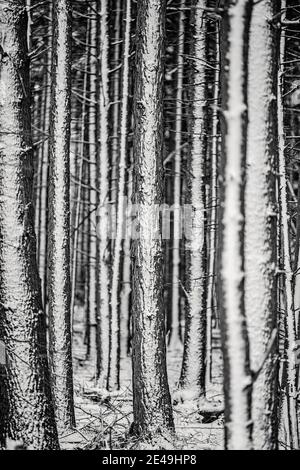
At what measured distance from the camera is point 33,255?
4871mm

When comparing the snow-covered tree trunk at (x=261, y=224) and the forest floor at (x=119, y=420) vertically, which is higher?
the snow-covered tree trunk at (x=261, y=224)

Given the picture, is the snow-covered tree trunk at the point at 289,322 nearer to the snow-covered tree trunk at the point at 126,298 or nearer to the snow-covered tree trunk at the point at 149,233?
the snow-covered tree trunk at the point at 149,233

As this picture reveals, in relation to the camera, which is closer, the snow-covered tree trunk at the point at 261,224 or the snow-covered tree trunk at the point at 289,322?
the snow-covered tree trunk at the point at 261,224

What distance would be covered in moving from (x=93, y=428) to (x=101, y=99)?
20.9 ft

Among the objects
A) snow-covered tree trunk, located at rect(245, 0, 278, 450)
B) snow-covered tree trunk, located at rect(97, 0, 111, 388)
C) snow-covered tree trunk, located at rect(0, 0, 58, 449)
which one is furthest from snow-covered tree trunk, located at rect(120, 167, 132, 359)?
snow-covered tree trunk, located at rect(245, 0, 278, 450)

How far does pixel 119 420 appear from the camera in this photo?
6.26 metres

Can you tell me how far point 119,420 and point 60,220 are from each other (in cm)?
286

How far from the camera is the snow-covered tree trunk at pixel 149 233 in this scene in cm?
546

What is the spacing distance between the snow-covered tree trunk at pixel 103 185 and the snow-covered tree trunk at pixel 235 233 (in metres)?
6.05

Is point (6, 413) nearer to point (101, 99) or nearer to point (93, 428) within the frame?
point (93, 428)

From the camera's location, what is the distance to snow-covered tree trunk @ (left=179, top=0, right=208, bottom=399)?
829cm

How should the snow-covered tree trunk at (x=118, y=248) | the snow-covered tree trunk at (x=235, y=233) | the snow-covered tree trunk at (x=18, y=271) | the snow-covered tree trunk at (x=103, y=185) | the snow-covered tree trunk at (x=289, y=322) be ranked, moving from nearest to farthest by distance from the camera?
the snow-covered tree trunk at (x=235, y=233), the snow-covered tree trunk at (x=18, y=271), the snow-covered tree trunk at (x=289, y=322), the snow-covered tree trunk at (x=118, y=248), the snow-covered tree trunk at (x=103, y=185)

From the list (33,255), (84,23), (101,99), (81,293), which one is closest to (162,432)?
(33,255)

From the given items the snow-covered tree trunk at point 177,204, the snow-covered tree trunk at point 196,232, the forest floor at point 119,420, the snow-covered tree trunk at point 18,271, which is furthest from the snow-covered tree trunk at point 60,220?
the snow-covered tree trunk at point 177,204
